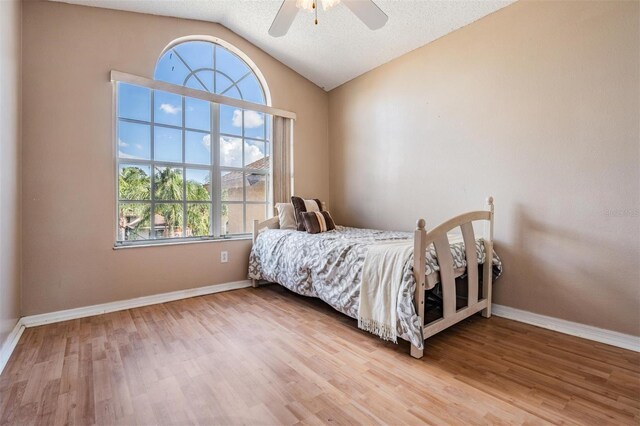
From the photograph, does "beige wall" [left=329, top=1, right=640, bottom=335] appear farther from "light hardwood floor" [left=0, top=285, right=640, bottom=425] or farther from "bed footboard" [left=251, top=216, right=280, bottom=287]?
"bed footboard" [left=251, top=216, right=280, bottom=287]

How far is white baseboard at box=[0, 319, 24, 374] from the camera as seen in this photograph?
1707mm

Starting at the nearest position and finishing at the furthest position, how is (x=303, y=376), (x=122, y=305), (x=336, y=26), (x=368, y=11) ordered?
1. (x=303, y=376)
2. (x=368, y=11)
3. (x=122, y=305)
4. (x=336, y=26)

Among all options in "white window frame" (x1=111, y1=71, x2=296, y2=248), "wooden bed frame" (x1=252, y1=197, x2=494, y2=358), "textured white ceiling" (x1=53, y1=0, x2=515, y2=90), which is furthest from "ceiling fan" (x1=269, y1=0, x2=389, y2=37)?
"white window frame" (x1=111, y1=71, x2=296, y2=248)

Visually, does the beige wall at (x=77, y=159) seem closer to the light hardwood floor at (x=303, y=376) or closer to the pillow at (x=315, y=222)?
the light hardwood floor at (x=303, y=376)

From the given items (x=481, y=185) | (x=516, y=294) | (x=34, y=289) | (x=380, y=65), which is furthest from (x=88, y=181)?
(x=516, y=294)

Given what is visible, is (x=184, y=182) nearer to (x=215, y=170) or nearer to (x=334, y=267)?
(x=215, y=170)

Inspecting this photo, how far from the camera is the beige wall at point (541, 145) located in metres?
1.96

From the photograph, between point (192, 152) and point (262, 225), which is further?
point (262, 225)

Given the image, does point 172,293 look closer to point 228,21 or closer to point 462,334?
point 462,334

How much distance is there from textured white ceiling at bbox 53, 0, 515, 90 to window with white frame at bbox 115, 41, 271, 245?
41 centimetres

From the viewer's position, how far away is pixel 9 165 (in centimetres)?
196

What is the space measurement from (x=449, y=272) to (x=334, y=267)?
2.73ft

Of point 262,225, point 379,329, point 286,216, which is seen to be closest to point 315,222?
point 286,216

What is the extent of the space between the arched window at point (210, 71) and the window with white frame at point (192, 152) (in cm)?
1
